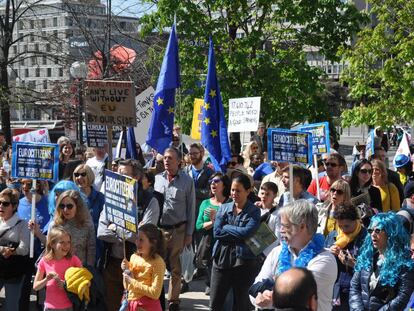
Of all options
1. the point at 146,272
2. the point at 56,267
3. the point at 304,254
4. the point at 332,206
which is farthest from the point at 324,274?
the point at 56,267

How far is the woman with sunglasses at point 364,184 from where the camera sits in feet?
34.4

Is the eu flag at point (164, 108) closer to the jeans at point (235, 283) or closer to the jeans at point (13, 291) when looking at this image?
the jeans at point (13, 291)

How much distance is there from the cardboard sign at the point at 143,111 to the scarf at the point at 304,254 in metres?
10.6

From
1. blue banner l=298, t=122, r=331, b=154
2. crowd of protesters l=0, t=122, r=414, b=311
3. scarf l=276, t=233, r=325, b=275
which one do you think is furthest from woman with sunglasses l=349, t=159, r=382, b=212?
scarf l=276, t=233, r=325, b=275

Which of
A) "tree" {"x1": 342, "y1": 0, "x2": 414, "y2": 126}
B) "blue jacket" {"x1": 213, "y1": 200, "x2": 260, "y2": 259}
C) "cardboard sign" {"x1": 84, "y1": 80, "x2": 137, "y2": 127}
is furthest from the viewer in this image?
"tree" {"x1": 342, "y1": 0, "x2": 414, "y2": 126}

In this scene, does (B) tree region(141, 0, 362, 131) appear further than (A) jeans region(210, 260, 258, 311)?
Yes

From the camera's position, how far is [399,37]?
2111 cm

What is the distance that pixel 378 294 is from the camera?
263 inches

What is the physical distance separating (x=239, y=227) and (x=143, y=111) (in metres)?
8.15

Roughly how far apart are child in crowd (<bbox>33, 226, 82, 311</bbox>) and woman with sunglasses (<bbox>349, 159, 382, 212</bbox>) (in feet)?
12.7

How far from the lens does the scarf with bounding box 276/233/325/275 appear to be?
17.9ft

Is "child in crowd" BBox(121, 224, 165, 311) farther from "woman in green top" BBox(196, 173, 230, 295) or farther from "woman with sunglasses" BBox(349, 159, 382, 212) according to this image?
"woman with sunglasses" BBox(349, 159, 382, 212)

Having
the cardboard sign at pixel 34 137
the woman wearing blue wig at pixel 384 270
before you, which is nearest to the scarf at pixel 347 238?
the woman wearing blue wig at pixel 384 270

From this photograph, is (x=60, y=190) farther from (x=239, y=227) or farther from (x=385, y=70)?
(x=385, y=70)
